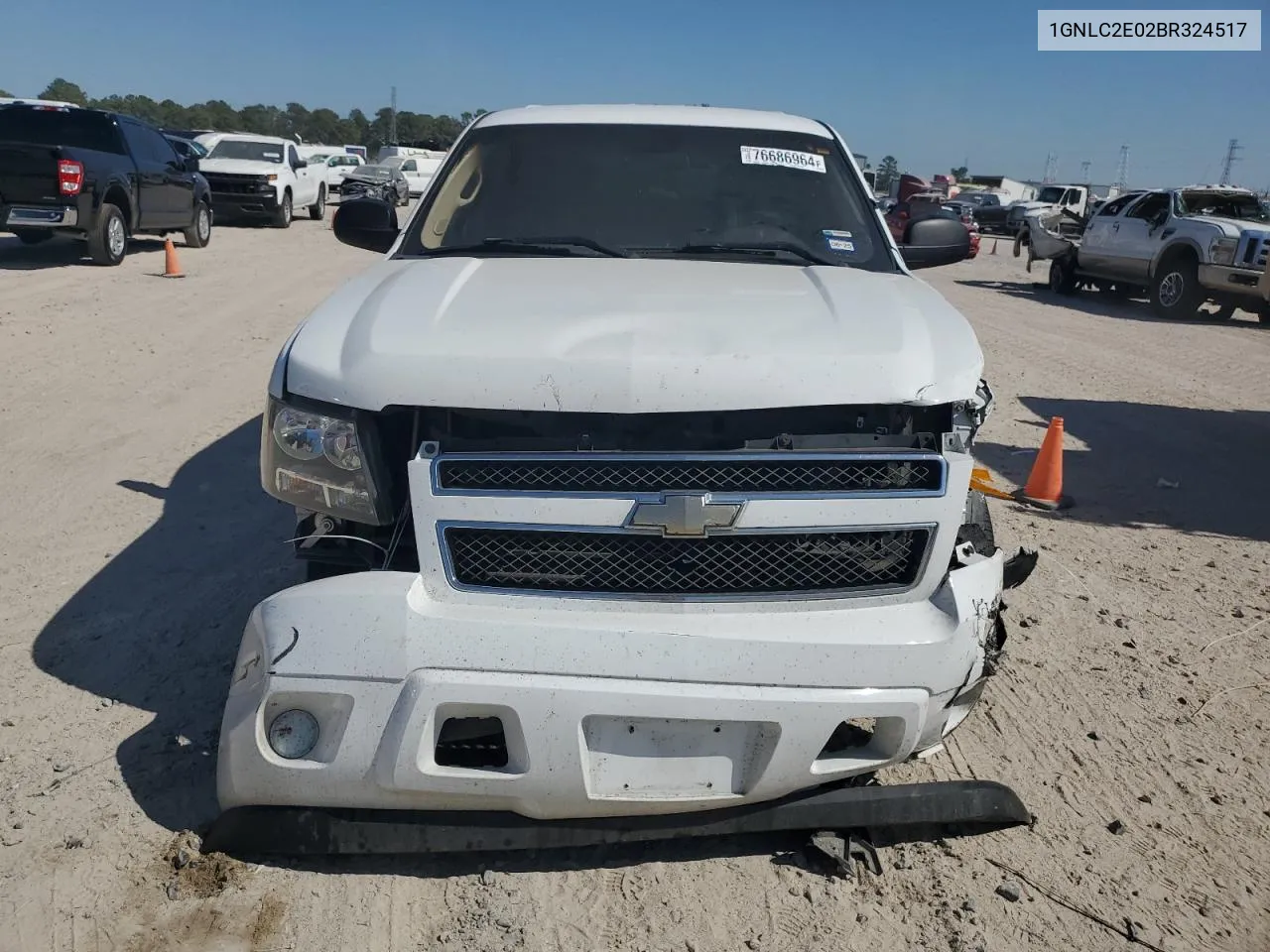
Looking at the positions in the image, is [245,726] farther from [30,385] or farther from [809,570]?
[30,385]

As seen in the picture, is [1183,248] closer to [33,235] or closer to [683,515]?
[683,515]

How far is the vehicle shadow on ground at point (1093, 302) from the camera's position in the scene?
1581cm

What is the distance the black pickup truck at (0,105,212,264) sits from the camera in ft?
40.8

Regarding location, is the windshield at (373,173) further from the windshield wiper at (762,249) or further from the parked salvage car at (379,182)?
the windshield wiper at (762,249)

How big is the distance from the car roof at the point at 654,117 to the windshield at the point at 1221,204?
13887 millimetres

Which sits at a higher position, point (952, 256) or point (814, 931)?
point (952, 256)

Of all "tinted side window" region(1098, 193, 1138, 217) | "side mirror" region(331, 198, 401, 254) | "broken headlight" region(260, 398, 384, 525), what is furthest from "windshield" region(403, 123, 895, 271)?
"tinted side window" region(1098, 193, 1138, 217)

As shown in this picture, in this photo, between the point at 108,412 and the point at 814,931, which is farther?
the point at 108,412

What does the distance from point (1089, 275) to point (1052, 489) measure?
13.7 m

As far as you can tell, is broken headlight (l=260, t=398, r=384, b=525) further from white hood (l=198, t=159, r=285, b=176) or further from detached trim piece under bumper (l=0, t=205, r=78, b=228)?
white hood (l=198, t=159, r=285, b=176)

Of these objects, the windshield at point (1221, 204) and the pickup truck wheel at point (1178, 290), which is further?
the windshield at point (1221, 204)

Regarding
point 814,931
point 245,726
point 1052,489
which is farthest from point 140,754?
point 1052,489

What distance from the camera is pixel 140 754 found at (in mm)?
3059

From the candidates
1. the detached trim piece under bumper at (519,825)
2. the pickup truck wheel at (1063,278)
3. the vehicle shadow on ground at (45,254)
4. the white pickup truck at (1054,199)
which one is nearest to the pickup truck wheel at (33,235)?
the vehicle shadow on ground at (45,254)
